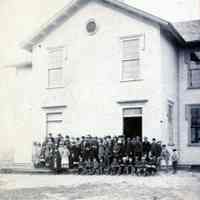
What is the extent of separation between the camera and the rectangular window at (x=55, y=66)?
19578mm

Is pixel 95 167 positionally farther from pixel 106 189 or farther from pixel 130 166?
pixel 106 189

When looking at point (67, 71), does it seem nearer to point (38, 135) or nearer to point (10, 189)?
point (38, 135)

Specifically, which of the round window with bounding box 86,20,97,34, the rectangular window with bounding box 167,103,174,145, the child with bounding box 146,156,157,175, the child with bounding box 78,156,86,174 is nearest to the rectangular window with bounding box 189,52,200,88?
the rectangular window with bounding box 167,103,174,145

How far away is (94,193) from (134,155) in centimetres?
545

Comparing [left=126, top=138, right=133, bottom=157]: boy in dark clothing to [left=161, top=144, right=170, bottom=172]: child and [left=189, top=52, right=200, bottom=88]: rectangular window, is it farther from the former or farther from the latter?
[left=189, top=52, right=200, bottom=88]: rectangular window

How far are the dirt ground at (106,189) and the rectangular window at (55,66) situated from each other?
624 centimetres

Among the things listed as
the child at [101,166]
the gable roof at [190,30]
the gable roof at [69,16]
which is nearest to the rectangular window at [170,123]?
the gable roof at [69,16]

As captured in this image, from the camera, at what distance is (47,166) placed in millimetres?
18016

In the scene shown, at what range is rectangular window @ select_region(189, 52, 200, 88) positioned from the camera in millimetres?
19578

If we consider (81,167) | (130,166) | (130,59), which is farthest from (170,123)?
(81,167)

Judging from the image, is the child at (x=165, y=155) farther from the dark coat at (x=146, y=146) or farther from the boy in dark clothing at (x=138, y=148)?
the boy in dark clothing at (x=138, y=148)

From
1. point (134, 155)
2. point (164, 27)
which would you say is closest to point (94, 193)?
point (134, 155)

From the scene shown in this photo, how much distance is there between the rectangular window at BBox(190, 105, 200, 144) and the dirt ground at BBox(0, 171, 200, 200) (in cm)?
437

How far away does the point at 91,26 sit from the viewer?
19.0 metres
